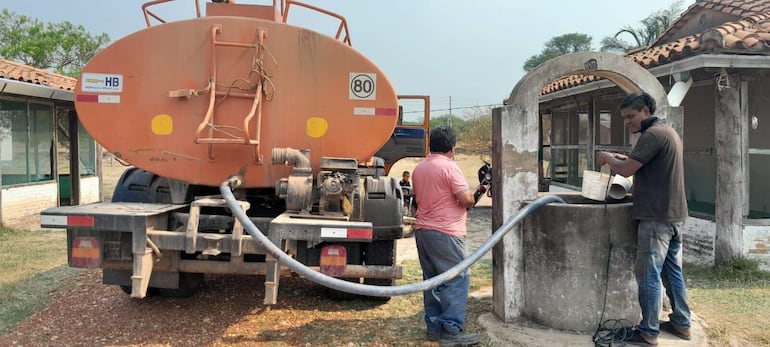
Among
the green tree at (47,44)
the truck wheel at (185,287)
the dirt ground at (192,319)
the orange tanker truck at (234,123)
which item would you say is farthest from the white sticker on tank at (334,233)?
the green tree at (47,44)

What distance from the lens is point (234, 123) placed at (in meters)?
4.57

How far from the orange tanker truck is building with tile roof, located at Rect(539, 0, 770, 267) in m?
1.87

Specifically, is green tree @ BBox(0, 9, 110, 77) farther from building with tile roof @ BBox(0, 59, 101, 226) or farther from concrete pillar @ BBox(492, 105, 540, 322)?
concrete pillar @ BBox(492, 105, 540, 322)

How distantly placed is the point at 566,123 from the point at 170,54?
10363 millimetres

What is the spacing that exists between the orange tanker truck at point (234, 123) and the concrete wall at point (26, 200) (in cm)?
688

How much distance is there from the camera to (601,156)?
4367mm

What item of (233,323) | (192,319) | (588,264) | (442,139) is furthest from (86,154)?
(588,264)

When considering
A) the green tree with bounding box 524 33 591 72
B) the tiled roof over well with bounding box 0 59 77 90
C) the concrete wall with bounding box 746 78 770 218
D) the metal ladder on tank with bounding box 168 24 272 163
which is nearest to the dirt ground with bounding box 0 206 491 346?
the metal ladder on tank with bounding box 168 24 272 163

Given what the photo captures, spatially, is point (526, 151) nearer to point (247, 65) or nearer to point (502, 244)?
point (502, 244)

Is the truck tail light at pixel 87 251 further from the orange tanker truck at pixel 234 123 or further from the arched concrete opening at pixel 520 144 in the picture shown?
the arched concrete opening at pixel 520 144

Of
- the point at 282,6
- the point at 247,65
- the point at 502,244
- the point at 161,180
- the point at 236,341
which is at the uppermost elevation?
the point at 282,6

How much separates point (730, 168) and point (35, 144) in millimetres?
11876

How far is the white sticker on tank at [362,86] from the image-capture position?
461 centimetres

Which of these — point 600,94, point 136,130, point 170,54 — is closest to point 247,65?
point 170,54
